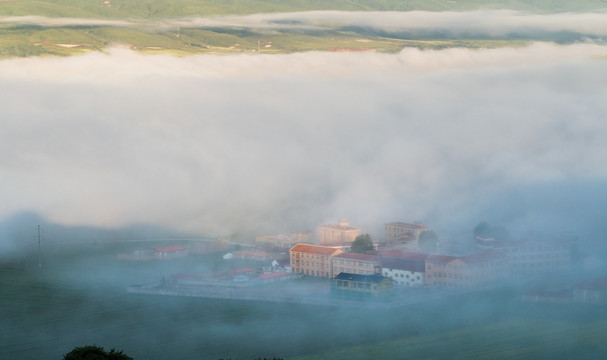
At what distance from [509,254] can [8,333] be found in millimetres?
8194

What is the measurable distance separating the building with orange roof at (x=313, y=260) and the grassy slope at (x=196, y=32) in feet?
56.3

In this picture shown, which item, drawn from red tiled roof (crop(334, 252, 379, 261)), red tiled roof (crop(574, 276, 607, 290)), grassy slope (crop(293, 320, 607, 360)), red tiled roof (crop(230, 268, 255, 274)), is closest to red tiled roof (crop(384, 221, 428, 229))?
red tiled roof (crop(334, 252, 379, 261))

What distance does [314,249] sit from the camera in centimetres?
1739

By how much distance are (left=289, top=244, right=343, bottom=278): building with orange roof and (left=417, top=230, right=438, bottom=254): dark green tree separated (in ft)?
5.08

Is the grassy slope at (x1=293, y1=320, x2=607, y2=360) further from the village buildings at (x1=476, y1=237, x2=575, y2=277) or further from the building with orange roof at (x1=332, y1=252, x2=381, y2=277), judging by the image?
the building with orange roof at (x1=332, y1=252, x2=381, y2=277)

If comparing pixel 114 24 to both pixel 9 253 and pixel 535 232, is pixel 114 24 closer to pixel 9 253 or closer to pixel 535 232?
pixel 9 253

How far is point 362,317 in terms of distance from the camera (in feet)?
46.6

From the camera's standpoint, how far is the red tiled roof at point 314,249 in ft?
56.6

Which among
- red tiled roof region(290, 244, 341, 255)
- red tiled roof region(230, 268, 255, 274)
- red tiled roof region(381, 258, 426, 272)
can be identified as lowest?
red tiled roof region(230, 268, 255, 274)

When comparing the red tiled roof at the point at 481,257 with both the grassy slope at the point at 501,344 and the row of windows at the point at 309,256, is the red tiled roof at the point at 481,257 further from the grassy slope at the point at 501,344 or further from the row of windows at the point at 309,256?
the grassy slope at the point at 501,344

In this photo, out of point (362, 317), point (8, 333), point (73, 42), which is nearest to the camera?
point (8, 333)

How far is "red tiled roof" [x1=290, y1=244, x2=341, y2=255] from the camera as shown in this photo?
1727 cm

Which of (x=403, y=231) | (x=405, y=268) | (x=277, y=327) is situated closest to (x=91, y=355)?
(x=277, y=327)

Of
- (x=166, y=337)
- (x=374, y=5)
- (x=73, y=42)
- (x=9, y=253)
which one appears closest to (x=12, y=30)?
(x=73, y=42)
